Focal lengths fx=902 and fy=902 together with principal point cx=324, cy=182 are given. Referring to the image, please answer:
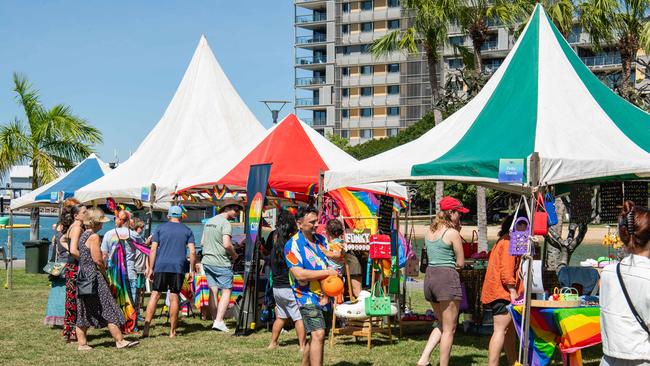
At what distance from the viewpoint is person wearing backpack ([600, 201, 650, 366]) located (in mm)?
4809

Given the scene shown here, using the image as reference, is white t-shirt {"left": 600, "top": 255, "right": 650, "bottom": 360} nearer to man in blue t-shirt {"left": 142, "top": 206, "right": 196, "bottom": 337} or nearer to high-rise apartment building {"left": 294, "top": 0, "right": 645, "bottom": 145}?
man in blue t-shirt {"left": 142, "top": 206, "right": 196, "bottom": 337}

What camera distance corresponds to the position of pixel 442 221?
29.5 ft

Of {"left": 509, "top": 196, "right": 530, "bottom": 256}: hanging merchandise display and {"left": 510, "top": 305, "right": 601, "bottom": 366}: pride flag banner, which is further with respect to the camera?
{"left": 510, "top": 305, "right": 601, "bottom": 366}: pride flag banner

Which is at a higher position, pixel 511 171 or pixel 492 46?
pixel 492 46

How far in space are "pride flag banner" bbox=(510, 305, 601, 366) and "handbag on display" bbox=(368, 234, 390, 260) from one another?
9.39 feet

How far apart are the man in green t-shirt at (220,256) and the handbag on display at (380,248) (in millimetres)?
2402

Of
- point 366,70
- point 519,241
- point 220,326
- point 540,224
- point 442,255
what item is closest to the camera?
point 540,224

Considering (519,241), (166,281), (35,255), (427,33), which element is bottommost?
(35,255)

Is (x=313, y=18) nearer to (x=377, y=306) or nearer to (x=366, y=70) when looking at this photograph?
(x=366, y=70)

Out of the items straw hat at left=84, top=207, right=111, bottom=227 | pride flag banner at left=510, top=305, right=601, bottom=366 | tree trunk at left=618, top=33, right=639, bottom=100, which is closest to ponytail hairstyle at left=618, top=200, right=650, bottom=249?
pride flag banner at left=510, top=305, right=601, bottom=366

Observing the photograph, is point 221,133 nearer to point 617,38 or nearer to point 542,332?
point 542,332

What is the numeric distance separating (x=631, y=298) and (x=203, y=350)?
682cm

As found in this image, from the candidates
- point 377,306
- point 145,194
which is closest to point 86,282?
point 377,306

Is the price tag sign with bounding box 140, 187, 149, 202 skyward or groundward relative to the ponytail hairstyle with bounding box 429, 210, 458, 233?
skyward
